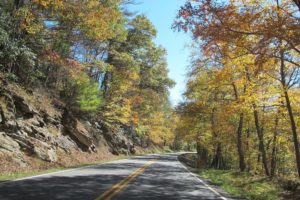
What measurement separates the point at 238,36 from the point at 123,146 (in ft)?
126

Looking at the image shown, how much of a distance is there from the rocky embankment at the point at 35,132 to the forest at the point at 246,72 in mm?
9503

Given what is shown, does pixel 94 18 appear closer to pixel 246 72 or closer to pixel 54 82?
pixel 246 72

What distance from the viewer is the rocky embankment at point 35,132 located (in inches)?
692

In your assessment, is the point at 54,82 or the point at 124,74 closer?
the point at 54,82

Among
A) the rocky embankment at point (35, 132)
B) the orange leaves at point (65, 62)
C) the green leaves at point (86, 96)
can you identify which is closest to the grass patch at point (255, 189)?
the rocky embankment at point (35, 132)

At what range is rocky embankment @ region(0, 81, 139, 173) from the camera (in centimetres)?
1758

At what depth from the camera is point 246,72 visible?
68.1ft

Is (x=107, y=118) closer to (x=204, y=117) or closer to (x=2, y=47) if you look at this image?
(x=204, y=117)

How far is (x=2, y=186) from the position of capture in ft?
35.7

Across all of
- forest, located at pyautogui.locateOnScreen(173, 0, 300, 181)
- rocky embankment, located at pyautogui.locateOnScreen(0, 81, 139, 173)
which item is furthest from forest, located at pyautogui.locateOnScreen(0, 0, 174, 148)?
forest, located at pyautogui.locateOnScreen(173, 0, 300, 181)

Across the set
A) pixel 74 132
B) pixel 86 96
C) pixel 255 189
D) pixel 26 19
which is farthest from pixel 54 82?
pixel 255 189

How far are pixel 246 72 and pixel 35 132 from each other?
12866mm

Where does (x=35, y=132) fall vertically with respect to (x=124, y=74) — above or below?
below

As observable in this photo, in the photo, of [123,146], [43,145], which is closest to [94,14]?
[43,145]
